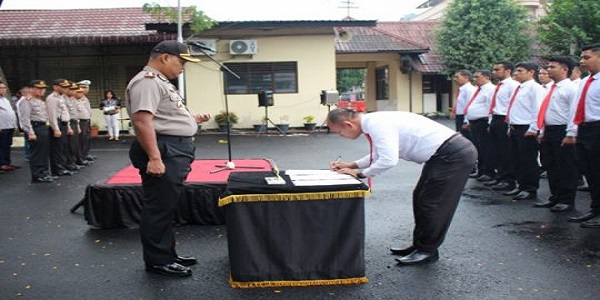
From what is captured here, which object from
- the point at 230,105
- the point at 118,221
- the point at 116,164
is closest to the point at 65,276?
the point at 118,221

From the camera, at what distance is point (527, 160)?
6.64 m

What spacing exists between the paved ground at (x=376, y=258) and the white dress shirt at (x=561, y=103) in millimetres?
1100

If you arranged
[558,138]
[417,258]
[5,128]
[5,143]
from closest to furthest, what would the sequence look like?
[417,258], [558,138], [5,128], [5,143]

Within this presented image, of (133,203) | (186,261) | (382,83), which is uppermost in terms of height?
(382,83)

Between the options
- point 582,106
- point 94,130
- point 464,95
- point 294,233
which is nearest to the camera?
point 294,233

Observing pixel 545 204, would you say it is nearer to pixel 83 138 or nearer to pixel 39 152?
pixel 39 152

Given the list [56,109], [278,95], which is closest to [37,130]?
[56,109]

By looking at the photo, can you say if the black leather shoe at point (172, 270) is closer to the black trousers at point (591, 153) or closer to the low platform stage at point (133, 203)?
the low platform stage at point (133, 203)

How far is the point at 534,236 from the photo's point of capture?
4.92 metres

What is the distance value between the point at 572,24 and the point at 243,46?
11437mm

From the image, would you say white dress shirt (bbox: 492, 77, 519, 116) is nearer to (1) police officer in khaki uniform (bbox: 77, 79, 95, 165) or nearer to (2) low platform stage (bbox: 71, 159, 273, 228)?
(2) low platform stage (bbox: 71, 159, 273, 228)

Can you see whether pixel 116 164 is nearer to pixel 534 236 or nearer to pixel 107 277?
pixel 107 277

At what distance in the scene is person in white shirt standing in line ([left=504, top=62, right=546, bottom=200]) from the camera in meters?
6.64

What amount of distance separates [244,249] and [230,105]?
13323mm
